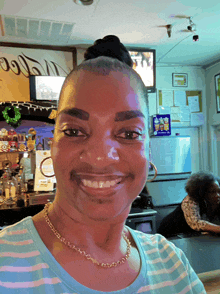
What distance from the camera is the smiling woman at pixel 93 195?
1.41ft

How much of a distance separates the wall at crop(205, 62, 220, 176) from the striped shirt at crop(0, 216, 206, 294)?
3.93 m

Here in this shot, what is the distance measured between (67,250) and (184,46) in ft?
11.3

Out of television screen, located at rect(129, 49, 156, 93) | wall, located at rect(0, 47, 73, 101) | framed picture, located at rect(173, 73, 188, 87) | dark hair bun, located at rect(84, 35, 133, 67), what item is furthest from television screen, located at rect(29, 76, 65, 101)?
dark hair bun, located at rect(84, 35, 133, 67)

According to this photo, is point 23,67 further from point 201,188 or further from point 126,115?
point 126,115

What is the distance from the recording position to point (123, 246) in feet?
1.90

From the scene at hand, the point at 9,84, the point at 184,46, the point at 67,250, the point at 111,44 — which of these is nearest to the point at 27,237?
A: the point at 67,250

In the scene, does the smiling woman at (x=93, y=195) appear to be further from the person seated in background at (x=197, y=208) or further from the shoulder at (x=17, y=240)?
the person seated in background at (x=197, y=208)

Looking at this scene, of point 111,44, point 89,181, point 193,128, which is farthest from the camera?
point 193,128

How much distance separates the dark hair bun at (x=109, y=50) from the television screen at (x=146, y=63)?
2757 millimetres

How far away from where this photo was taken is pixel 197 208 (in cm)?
232

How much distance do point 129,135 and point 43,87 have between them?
2.74 m

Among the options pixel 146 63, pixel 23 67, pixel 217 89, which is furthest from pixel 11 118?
pixel 217 89

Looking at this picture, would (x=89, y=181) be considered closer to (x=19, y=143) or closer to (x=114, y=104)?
(x=114, y=104)

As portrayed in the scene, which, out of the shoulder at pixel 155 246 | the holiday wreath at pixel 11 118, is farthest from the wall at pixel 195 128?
the shoulder at pixel 155 246
